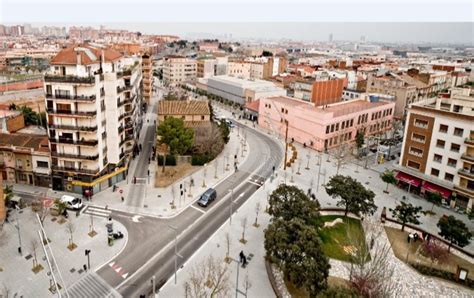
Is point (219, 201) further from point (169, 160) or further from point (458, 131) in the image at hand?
point (458, 131)

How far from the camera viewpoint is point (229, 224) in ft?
125

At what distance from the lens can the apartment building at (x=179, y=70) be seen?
133700 millimetres

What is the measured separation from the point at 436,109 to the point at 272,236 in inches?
1248

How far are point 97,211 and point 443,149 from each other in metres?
43.8

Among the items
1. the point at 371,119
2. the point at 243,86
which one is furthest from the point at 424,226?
the point at 243,86

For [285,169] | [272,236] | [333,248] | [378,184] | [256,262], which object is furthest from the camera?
[285,169]

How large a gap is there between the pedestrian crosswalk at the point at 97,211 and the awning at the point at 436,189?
4067 cm

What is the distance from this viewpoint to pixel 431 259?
33.1 m

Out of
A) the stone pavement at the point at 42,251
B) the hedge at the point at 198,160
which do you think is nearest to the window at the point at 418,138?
the hedge at the point at 198,160

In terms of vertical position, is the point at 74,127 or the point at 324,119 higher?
the point at 74,127

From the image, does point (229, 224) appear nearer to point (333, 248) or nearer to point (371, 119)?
point (333, 248)

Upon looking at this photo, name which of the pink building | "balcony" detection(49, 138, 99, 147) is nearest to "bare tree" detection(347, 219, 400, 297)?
"balcony" detection(49, 138, 99, 147)

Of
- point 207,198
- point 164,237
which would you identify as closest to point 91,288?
point 164,237

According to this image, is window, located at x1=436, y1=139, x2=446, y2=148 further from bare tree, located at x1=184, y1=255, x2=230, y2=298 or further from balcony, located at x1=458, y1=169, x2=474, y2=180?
bare tree, located at x1=184, y1=255, x2=230, y2=298
